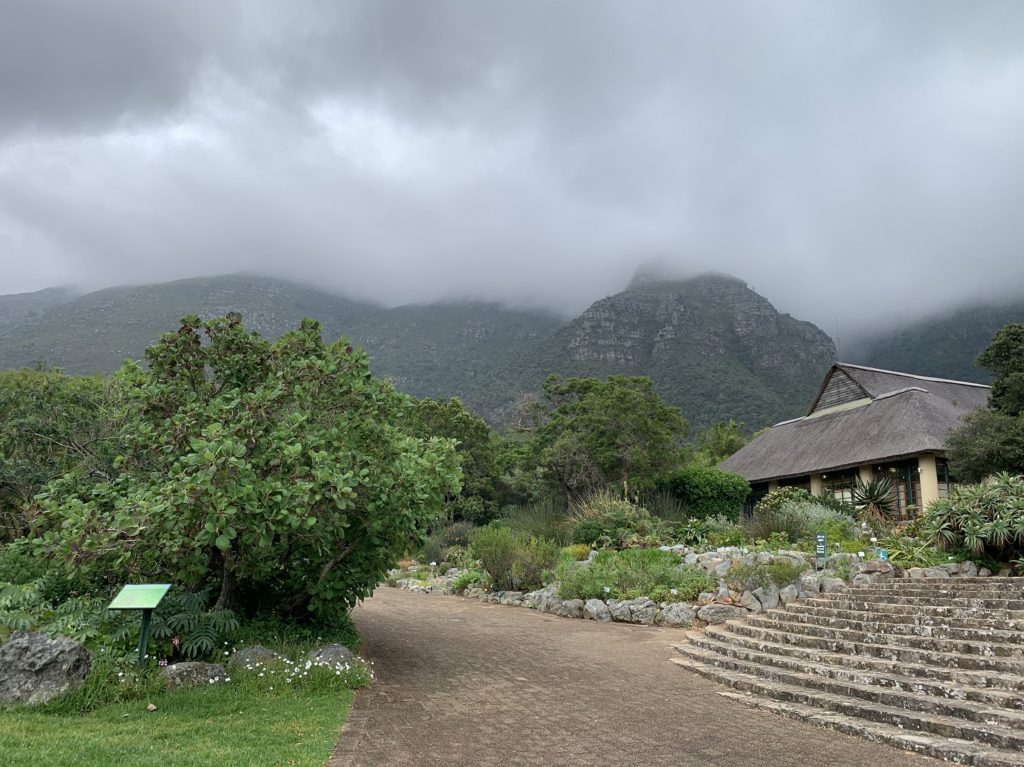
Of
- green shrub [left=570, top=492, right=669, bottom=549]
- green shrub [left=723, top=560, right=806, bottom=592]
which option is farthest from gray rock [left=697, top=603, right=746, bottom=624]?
green shrub [left=570, top=492, right=669, bottom=549]

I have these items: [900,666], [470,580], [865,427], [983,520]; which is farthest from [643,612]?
[865,427]

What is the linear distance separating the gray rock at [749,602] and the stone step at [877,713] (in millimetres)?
3743

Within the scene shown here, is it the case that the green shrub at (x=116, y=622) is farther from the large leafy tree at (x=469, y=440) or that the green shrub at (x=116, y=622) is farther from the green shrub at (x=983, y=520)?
the large leafy tree at (x=469, y=440)

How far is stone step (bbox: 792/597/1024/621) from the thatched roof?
39.1 ft

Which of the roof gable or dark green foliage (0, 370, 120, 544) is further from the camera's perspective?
the roof gable

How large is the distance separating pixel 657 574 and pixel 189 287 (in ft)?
322

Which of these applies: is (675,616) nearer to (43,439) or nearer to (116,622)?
(116,622)

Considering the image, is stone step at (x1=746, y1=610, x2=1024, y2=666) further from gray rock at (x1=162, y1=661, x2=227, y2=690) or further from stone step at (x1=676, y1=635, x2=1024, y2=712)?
gray rock at (x1=162, y1=661, x2=227, y2=690)

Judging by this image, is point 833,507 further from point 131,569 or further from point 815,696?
point 131,569

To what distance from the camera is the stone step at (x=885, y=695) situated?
5829 mm

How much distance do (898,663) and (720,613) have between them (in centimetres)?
474

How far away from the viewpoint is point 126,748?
5.06 meters

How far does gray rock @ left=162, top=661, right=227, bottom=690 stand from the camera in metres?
6.81

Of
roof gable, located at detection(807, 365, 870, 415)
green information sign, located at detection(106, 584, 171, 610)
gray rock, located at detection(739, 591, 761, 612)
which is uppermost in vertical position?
roof gable, located at detection(807, 365, 870, 415)
